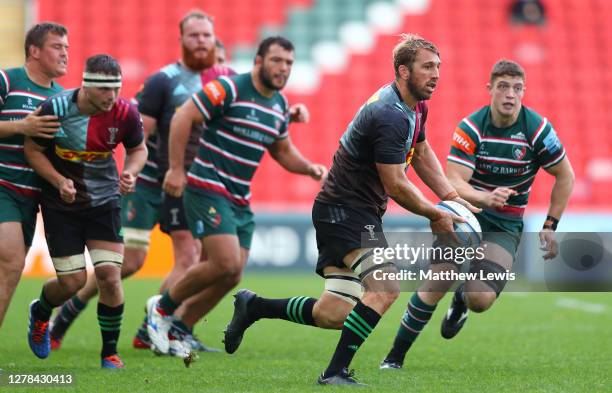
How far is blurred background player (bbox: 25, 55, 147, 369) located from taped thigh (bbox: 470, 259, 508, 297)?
8.38 feet

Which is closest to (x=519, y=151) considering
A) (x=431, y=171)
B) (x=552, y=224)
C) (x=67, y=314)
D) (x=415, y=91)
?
(x=552, y=224)

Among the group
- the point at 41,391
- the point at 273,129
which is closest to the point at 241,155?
the point at 273,129

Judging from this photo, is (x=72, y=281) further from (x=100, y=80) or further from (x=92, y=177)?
(x=100, y=80)

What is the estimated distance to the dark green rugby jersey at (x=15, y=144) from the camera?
23.7 ft

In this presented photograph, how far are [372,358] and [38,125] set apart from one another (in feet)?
10.2

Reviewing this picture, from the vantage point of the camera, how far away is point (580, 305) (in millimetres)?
13234

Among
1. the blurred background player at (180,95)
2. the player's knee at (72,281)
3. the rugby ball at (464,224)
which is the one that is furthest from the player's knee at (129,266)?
the rugby ball at (464,224)

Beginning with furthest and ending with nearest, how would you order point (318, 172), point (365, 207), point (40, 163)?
point (318, 172) < point (40, 163) < point (365, 207)

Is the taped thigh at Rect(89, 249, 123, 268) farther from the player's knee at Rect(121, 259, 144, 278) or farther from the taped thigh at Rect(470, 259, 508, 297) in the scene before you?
the taped thigh at Rect(470, 259, 508, 297)

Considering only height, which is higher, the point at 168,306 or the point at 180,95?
the point at 180,95

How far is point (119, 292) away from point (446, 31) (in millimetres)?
15601

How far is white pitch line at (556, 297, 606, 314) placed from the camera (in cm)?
1252

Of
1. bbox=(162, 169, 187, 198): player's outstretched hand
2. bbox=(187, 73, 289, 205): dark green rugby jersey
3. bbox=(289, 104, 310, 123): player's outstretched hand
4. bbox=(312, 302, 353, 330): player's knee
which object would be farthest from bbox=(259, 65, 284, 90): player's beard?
bbox=(312, 302, 353, 330): player's knee

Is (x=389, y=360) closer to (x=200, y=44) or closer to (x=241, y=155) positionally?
(x=241, y=155)
